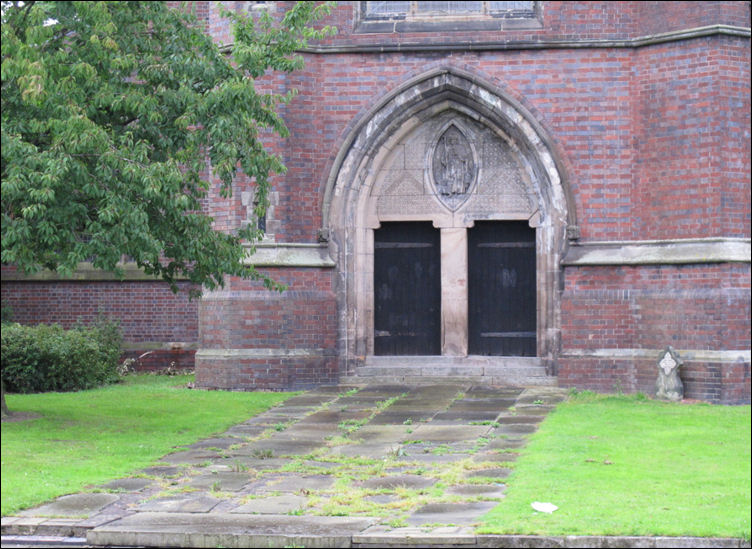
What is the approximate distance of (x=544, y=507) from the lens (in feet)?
29.5

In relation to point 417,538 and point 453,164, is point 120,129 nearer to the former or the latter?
point 453,164

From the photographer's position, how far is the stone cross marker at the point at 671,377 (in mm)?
16219

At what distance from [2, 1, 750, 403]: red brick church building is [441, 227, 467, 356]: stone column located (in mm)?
23

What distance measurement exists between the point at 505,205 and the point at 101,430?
7.87 metres

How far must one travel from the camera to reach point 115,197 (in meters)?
12.0

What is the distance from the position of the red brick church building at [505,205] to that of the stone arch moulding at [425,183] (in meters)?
0.04

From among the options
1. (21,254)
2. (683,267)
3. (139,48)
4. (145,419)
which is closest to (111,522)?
(21,254)

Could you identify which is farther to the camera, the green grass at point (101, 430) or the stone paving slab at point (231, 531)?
the green grass at point (101, 430)

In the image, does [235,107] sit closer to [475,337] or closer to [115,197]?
[115,197]

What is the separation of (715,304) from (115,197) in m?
8.68

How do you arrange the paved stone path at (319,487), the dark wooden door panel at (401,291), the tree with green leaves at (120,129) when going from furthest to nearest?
the dark wooden door panel at (401,291)
the tree with green leaves at (120,129)
the paved stone path at (319,487)

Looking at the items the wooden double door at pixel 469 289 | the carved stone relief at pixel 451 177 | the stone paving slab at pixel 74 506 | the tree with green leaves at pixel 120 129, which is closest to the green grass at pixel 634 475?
the stone paving slab at pixel 74 506

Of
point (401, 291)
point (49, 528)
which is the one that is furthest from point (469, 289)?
point (49, 528)

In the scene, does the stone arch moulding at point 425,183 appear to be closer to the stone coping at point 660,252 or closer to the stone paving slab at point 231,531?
the stone coping at point 660,252
